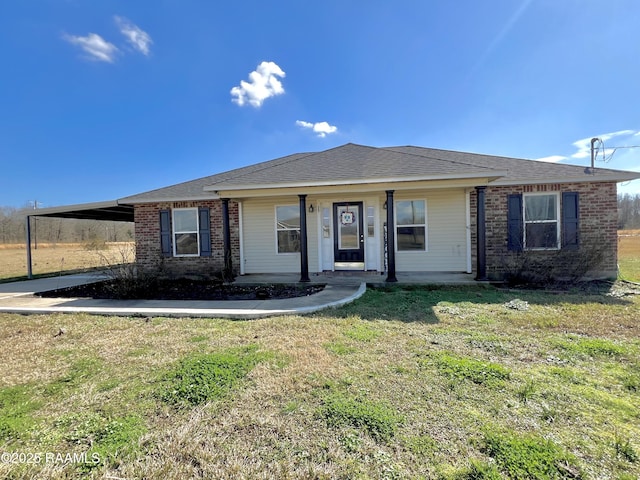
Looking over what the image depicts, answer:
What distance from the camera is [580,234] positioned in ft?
26.5

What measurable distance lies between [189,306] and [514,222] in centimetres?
840

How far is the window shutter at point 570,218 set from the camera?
26.3 feet

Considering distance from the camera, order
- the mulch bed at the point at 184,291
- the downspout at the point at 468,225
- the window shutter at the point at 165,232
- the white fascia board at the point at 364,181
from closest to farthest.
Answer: the mulch bed at the point at 184,291
the white fascia board at the point at 364,181
the downspout at the point at 468,225
the window shutter at the point at 165,232

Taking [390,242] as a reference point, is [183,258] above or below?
below

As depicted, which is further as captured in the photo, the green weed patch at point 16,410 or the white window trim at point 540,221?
the white window trim at point 540,221

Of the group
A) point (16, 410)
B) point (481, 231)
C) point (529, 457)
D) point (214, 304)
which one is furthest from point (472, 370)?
point (481, 231)

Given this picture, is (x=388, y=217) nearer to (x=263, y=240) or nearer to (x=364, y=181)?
(x=364, y=181)

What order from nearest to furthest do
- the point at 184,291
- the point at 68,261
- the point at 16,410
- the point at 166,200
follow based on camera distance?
the point at 16,410 → the point at 184,291 → the point at 166,200 → the point at 68,261

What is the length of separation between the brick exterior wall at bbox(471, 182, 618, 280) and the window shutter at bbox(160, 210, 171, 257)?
9.74 meters

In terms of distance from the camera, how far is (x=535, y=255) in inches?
315

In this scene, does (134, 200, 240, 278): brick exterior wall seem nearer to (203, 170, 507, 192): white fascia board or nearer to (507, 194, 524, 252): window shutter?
(203, 170, 507, 192): white fascia board

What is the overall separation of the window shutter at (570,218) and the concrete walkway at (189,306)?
5750 mm

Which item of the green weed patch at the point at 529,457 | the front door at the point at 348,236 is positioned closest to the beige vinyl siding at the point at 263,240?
the front door at the point at 348,236

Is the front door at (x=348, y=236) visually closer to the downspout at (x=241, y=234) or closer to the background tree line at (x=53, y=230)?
the downspout at (x=241, y=234)
